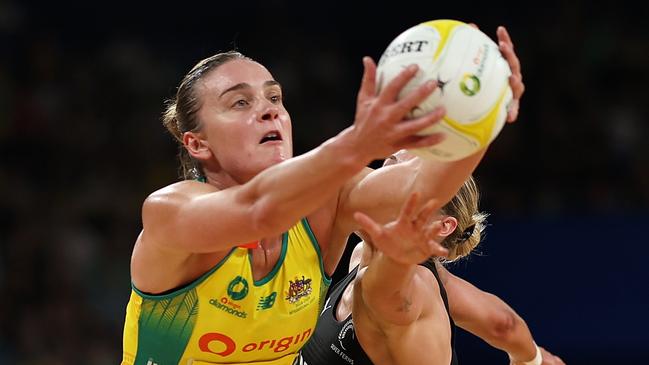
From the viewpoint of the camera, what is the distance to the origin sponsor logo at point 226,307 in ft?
10.9

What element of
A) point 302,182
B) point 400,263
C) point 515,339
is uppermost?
point 302,182

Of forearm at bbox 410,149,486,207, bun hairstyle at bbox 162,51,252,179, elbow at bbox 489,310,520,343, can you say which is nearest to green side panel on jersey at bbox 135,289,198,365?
bun hairstyle at bbox 162,51,252,179

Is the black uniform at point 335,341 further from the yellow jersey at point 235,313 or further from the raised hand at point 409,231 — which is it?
the raised hand at point 409,231

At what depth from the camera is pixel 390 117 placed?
2.41m

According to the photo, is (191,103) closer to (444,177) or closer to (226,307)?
(226,307)

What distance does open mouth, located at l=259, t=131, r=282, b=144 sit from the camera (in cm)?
341

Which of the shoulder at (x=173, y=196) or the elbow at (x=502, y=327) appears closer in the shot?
the shoulder at (x=173, y=196)

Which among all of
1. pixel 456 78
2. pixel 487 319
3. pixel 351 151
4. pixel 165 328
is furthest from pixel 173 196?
pixel 487 319

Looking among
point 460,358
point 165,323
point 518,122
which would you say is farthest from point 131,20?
point 165,323

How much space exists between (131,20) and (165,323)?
236 inches

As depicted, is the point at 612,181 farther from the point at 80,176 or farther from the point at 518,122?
the point at 80,176

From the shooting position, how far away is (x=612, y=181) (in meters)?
7.71

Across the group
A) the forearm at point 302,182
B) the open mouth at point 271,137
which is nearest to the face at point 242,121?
the open mouth at point 271,137

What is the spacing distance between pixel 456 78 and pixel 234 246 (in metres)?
0.92
